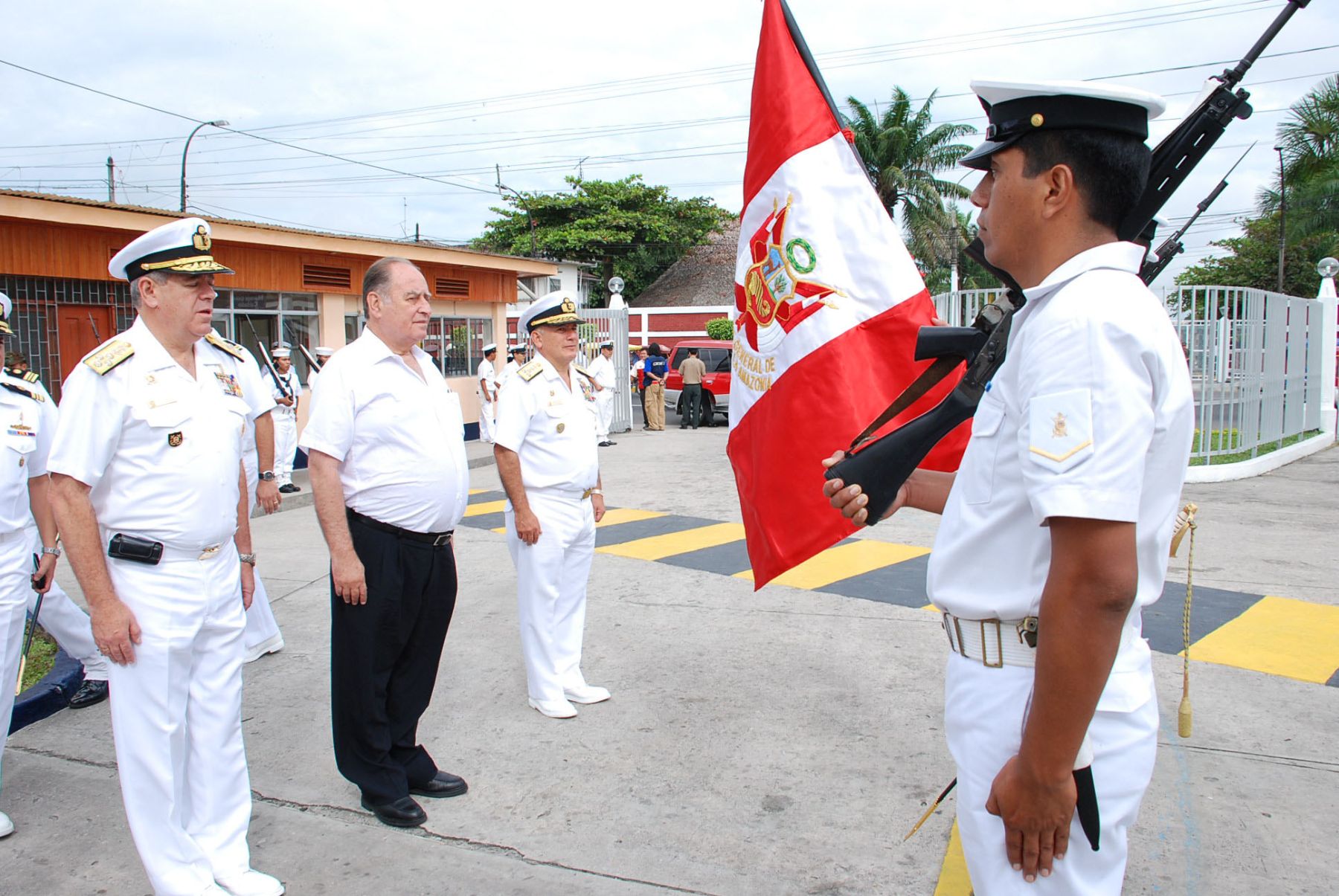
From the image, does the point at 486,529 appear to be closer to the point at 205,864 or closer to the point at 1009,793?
the point at 205,864

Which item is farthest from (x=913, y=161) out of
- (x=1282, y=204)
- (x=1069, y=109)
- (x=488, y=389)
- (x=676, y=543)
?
(x=1069, y=109)

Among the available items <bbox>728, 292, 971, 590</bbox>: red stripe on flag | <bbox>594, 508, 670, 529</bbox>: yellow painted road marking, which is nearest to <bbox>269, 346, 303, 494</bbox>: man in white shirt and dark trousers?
<bbox>594, 508, 670, 529</bbox>: yellow painted road marking

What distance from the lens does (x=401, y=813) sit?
368cm

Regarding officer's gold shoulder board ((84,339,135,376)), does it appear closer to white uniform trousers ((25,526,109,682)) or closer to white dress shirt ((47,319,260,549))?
white dress shirt ((47,319,260,549))

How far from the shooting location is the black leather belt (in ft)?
12.3

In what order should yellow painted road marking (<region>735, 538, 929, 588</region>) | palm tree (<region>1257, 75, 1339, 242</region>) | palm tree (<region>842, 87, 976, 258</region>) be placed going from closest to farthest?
yellow painted road marking (<region>735, 538, 929, 588</region>), palm tree (<region>1257, 75, 1339, 242</region>), palm tree (<region>842, 87, 976, 258</region>)

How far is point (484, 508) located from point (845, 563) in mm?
4671

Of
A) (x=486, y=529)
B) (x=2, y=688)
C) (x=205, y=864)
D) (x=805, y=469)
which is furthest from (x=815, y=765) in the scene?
(x=486, y=529)

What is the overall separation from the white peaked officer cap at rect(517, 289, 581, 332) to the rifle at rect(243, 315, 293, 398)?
26.8 feet

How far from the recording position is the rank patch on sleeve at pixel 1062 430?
145 centimetres

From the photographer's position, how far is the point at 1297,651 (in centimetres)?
544

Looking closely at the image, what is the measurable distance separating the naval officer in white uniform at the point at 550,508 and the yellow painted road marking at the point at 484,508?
5637mm

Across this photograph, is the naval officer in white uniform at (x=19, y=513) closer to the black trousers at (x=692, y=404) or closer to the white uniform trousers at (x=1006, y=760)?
the white uniform trousers at (x=1006, y=760)

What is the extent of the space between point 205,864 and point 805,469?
2.32 meters
